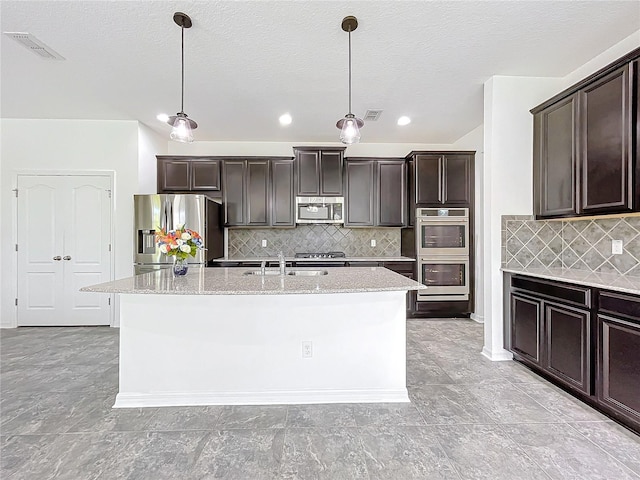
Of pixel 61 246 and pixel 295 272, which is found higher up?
pixel 61 246

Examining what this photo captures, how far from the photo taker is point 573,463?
1621 mm

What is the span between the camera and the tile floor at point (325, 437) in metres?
1.58

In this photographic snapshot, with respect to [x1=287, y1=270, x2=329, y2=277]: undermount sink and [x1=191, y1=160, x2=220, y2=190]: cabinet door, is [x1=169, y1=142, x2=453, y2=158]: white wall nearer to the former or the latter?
[x1=191, y1=160, x2=220, y2=190]: cabinet door

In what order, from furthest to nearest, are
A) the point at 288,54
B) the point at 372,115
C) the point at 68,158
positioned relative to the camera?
the point at 68,158, the point at 372,115, the point at 288,54

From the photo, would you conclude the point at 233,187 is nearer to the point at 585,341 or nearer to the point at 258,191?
the point at 258,191

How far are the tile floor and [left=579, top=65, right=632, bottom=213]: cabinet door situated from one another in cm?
149

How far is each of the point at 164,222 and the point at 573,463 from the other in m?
4.23

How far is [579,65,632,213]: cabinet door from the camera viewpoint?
212 cm

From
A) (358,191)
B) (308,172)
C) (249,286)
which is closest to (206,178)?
(308,172)

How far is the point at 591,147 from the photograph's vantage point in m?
2.39

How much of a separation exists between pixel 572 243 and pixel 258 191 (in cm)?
379

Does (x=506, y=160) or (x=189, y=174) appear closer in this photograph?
(x=506, y=160)

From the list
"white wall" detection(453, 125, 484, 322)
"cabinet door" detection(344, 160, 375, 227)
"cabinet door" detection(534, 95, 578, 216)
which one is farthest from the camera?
"cabinet door" detection(344, 160, 375, 227)

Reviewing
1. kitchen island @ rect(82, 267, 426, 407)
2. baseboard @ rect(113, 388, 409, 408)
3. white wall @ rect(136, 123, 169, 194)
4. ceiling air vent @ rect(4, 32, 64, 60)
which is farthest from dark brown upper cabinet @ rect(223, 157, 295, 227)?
baseboard @ rect(113, 388, 409, 408)
